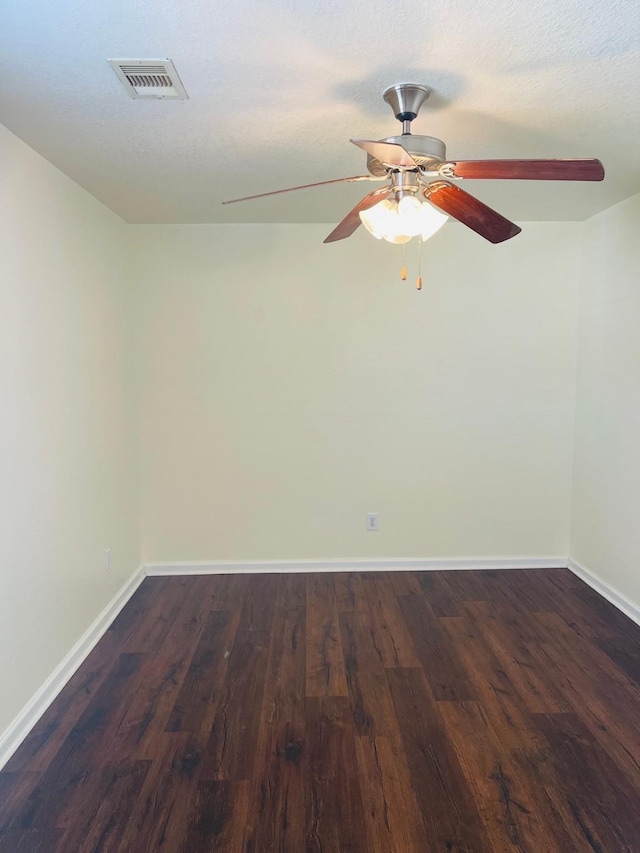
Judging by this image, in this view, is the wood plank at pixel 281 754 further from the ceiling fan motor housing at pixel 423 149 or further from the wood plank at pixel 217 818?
the ceiling fan motor housing at pixel 423 149

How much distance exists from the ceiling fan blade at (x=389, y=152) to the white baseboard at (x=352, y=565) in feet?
8.91

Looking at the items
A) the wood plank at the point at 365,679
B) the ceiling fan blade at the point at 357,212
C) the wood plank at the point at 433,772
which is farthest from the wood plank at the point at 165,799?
the ceiling fan blade at the point at 357,212

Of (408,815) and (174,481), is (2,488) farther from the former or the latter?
(408,815)

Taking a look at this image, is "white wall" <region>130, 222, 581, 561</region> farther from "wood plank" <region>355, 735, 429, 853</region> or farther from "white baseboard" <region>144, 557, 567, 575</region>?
"wood plank" <region>355, 735, 429, 853</region>

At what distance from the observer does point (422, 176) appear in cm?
170

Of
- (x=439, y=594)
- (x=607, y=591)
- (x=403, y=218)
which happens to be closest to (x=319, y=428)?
(x=439, y=594)

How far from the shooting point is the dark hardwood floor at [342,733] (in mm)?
1661

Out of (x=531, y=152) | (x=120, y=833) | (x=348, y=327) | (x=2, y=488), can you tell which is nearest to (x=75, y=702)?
(x=120, y=833)

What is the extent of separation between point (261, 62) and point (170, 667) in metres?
2.51

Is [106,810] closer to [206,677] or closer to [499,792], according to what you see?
[206,677]

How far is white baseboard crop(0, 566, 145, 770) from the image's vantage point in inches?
77.9

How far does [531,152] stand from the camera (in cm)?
222

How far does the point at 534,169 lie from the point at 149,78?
3.97 feet

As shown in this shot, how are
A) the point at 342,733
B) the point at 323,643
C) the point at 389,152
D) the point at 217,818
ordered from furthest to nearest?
the point at 323,643
the point at 342,733
the point at 217,818
the point at 389,152
